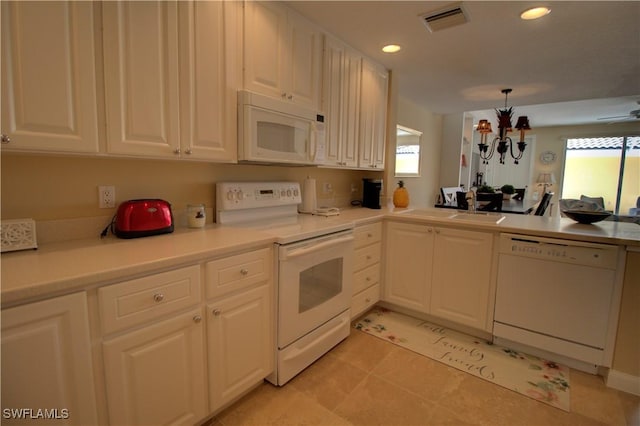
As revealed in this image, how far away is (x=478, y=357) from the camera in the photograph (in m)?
2.21

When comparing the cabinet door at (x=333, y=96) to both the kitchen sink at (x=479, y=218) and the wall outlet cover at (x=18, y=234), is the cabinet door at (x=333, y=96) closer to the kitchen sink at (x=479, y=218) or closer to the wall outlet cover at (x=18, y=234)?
the kitchen sink at (x=479, y=218)

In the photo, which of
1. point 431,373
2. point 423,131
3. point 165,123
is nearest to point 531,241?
point 431,373

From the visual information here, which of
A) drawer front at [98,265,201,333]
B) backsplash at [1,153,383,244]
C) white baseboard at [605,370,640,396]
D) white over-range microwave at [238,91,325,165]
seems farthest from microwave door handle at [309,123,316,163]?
white baseboard at [605,370,640,396]

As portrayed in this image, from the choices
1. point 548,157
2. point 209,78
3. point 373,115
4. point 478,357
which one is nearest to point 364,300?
point 478,357

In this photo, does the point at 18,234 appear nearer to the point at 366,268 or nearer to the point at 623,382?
the point at 366,268

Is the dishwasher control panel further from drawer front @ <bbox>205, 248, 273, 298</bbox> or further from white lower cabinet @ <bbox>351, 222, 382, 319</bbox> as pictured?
drawer front @ <bbox>205, 248, 273, 298</bbox>

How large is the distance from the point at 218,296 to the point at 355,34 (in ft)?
7.39

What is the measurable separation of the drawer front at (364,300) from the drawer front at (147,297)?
1.45 metres

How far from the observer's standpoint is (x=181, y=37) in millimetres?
1555

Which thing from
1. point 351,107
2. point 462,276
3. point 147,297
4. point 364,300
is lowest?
point 364,300

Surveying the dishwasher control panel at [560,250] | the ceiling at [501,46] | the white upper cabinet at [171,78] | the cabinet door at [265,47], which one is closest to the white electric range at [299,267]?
the white upper cabinet at [171,78]

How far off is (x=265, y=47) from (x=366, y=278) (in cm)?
190

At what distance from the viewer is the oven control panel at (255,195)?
2.02 meters

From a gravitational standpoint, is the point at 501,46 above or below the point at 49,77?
above
